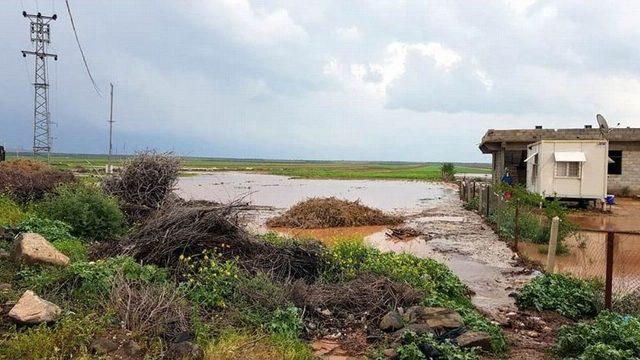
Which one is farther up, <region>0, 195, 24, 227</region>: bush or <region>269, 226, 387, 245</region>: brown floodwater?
<region>0, 195, 24, 227</region>: bush

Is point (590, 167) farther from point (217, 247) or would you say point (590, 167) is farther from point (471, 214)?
point (217, 247)

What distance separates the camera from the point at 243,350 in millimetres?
5152

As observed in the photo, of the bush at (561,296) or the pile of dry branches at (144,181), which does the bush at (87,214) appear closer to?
the pile of dry branches at (144,181)

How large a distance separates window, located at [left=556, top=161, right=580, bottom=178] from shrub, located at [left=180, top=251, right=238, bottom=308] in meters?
18.7

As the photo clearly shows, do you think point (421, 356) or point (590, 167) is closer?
point (421, 356)

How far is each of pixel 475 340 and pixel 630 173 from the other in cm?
2698

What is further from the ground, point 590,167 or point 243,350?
point 590,167

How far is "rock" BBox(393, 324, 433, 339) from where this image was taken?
5.79 meters

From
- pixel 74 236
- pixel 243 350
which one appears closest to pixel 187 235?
pixel 243 350


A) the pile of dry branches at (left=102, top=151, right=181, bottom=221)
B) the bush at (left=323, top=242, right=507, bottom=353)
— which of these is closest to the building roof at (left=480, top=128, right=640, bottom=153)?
the pile of dry branches at (left=102, top=151, right=181, bottom=221)

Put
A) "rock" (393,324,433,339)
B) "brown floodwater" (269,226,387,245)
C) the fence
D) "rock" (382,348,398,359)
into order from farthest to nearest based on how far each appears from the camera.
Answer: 1. "brown floodwater" (269,226,387,245)
2. the fence
3. "rock" (393,324,433,339)
4. "rock" (382,348,398,359)

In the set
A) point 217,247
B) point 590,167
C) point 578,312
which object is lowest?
point 578,312

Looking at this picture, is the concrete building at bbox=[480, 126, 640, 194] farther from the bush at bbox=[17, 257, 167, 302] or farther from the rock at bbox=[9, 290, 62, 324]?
the rock at bbox=[9, 290, 62, 324]

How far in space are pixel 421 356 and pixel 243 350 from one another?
70.6 inches
